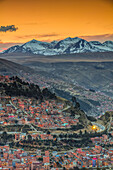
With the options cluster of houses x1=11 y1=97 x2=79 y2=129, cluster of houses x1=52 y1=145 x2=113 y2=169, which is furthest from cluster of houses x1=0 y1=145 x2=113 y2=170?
cluster of houses x1=11 y1=97 x2=79 y2=129

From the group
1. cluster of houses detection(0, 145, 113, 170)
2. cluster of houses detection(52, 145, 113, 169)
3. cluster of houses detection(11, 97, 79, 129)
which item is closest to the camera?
cluster of houses detection(0, 145, 113, 170)

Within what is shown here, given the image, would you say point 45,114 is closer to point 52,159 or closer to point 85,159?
point 52,159

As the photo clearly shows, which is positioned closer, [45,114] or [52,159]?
[52,159]

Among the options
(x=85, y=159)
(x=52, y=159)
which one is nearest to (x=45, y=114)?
(x=52, y=159)

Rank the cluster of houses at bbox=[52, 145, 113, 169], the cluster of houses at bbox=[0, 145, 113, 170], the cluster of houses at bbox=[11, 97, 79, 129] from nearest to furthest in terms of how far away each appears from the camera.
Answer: the cluster of houses at bbox=[0, 145, 113, 170]
the cluster of houses at bbox=[52, 145, 113, 169]
the cluster of houses at bbox=[11, 97, 79, 129]

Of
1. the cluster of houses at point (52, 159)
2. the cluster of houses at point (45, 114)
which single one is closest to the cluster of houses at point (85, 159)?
the cluster of houses at point (52, 159)

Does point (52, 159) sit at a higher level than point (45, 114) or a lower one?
lower

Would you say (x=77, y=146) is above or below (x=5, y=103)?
below

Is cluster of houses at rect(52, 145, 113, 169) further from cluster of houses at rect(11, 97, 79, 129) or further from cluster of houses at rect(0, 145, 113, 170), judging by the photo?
cluster of houses at rect(11, 97, 79, 129)

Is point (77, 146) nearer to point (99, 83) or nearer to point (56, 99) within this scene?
point (56, 99)

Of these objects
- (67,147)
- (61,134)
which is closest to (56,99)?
(61,134)

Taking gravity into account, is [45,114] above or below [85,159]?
above
